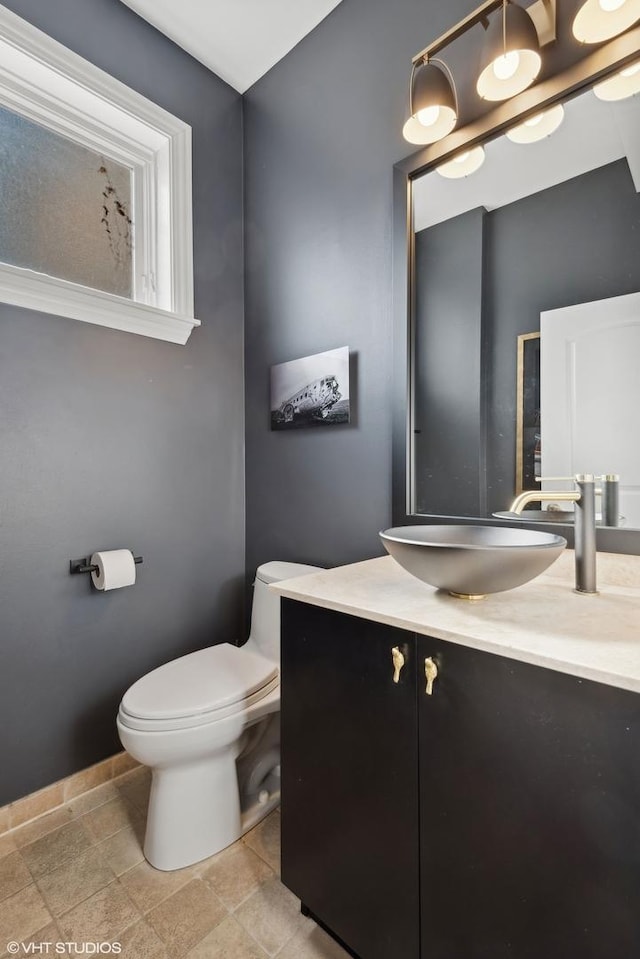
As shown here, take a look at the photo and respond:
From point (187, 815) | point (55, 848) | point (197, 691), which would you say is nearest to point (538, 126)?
point (197, 691)

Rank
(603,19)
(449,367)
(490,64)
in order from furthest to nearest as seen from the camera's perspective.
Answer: (449,367), (490,64), (603,19)

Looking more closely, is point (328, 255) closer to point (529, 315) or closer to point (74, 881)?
point (529, 315)

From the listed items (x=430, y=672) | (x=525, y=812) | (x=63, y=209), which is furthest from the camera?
(x=63, y=209)

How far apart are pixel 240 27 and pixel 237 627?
99.4 inches

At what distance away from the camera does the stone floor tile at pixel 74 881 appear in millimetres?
1177

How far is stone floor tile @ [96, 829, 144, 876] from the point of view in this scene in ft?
4.23

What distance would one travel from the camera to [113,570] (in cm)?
154

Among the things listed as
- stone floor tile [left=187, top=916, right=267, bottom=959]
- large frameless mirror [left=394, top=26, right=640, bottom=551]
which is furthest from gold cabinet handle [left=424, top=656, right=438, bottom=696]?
stone floor tile [left=187, top=916, right=267, bottom=959]

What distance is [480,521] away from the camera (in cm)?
131

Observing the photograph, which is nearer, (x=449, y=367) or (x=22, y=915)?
(x=22, y=915)

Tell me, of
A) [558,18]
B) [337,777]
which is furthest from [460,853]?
[558,18]

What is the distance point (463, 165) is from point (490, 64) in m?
0.23

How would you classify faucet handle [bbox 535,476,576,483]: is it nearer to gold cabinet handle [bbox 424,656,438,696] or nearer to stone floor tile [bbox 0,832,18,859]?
gold cabinet handle [bbox 424,656,438,696]

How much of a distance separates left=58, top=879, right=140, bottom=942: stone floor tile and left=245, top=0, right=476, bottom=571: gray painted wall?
1.13 metres
